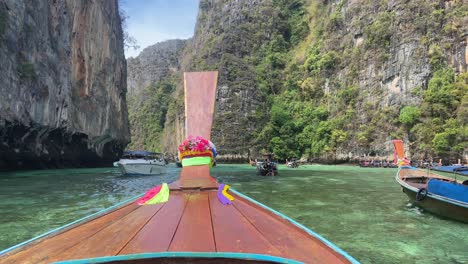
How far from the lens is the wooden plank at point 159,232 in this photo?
2238 mm

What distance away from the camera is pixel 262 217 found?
3.21 m

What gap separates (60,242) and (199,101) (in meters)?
2.79

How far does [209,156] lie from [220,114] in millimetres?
57424

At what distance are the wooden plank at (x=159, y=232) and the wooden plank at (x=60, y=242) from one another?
42cm

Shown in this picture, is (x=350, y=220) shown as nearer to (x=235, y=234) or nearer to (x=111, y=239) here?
(x=235, y=234)

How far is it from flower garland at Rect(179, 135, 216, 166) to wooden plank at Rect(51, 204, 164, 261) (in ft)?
4.48

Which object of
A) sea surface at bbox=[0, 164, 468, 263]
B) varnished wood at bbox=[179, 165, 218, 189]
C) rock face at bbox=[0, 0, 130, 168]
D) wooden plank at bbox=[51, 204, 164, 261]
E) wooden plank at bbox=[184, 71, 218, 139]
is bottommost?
sea surface at bbox=[0, 164, 468, 263]

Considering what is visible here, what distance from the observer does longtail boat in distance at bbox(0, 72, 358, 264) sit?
2158 millimetres

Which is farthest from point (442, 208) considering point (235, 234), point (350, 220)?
point (235, 234)

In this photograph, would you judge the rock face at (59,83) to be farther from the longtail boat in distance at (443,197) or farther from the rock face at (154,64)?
the rock face at (154,64)

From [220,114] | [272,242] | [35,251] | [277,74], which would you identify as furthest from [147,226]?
[277,74]

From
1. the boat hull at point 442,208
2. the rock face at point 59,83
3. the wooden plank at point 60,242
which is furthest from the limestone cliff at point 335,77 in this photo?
the wooden plank at point 60,242

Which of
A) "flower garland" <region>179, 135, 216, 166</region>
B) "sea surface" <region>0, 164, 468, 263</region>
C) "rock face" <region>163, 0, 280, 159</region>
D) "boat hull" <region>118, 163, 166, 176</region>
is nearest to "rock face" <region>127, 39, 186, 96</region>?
"rock face" <region>163, 0, 280, 159</region>

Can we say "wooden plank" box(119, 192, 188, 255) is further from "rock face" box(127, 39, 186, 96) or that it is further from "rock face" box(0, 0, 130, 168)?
"rock face" box(127, 39, 186, 96)
